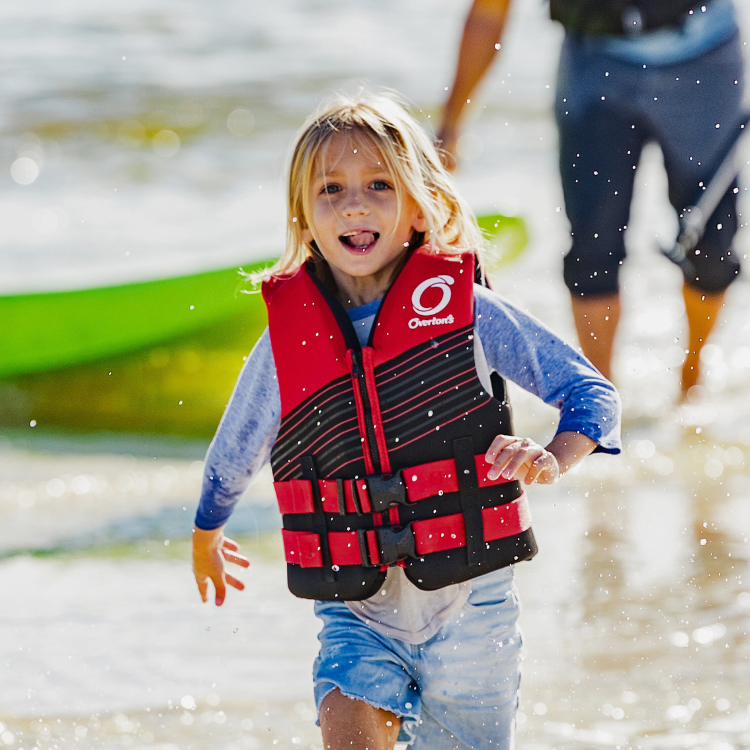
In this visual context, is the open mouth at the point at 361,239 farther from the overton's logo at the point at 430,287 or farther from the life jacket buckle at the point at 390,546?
the life jacket buckle at the point at 390,546

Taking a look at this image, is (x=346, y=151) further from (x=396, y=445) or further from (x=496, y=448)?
(x=496, y=448)

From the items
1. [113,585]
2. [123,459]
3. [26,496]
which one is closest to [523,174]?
[123,459]

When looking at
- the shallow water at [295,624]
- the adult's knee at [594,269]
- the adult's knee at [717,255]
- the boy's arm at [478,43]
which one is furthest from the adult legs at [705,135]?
the shallow water at [295,624]

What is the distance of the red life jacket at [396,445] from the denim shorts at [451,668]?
0.06 meters

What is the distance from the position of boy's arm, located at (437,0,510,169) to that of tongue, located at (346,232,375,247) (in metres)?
1.71

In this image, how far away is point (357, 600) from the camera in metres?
1.89

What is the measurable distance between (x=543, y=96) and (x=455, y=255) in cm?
1208

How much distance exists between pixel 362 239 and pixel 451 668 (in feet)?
2.42

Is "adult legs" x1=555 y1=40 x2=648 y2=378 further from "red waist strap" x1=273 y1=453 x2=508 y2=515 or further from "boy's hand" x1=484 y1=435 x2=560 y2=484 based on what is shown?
"boy's hand" x1=484 y1=435 x2=560 y2=484

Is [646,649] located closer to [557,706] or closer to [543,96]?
[557,706]

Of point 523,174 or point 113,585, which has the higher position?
point 523,174

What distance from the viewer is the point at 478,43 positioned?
370 cm

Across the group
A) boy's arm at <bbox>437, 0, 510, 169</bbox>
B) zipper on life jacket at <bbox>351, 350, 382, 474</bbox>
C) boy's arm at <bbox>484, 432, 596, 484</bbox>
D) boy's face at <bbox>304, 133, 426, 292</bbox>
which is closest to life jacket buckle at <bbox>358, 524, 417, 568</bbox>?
zipper on life jacket at <bbox>351, 350, 382, 474</bbox>

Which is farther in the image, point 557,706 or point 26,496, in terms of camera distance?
point 26,496
